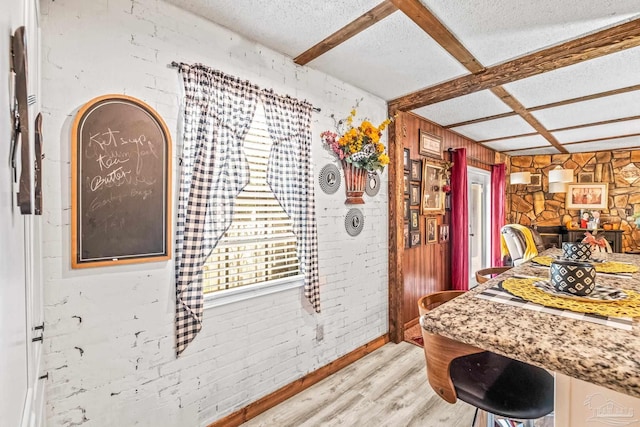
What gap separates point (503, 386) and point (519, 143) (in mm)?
5028

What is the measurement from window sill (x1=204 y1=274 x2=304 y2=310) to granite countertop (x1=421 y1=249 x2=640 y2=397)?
1.31 metres

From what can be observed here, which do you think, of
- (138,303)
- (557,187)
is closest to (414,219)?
(138,303)

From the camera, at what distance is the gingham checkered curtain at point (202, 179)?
169 centimetres

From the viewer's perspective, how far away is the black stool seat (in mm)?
1008

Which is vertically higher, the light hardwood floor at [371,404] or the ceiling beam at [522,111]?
the ceiling beam at [522,111]

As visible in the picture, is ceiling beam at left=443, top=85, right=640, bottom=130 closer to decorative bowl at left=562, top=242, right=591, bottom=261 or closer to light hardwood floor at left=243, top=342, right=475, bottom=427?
decorative bowl at left=562, top=242, right=591, bottom=261

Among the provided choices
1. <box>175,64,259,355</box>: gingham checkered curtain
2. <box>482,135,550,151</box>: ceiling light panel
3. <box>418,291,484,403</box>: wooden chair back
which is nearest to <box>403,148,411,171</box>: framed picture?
<box>175,64,259,355</box>: gingham checkered curtain

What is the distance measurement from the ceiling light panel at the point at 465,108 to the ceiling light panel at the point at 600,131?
1629 millimetres

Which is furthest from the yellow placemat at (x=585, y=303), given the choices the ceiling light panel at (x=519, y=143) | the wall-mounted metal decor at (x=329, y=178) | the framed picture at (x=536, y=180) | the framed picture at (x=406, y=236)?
the framed picture at (x=536, y=180)

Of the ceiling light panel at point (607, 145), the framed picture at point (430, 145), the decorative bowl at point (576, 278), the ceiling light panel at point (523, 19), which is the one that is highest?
the ceiling light panel at point (523, 19)

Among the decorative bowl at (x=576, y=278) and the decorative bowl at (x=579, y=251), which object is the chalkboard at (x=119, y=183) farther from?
the decorative bowl at (x=579, y=251)

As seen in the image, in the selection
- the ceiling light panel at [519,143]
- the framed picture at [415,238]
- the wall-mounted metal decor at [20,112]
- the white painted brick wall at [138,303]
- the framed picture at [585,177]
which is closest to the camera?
the wall-mounted metal decor at [20,112]

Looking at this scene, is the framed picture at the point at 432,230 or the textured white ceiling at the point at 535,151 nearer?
the framed picture at the point at 432,230

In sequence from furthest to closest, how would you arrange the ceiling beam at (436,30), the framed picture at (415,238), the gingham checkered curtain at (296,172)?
1. the framed picture at (415,238)
2. the gingham checkered curtain at (296,172)
3. the ceiling beam at (436,30)
